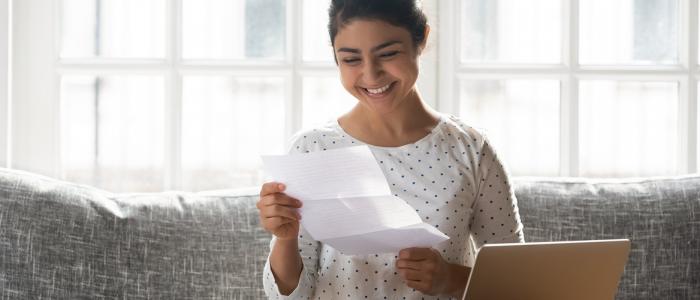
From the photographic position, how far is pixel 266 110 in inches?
110

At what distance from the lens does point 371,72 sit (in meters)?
1.84

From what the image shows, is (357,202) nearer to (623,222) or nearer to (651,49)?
(623,222)

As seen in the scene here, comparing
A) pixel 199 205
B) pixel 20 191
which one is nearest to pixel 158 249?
pixel 199 205

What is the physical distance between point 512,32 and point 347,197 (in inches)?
53.1

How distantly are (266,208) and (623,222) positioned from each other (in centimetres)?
91

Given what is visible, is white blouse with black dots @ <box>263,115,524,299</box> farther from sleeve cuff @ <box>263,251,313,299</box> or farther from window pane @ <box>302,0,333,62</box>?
window pane @ <box>302,0,333,62</box>

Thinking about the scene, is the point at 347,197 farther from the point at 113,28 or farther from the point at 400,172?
the point at 113,28

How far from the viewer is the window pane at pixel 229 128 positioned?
277 centimetres

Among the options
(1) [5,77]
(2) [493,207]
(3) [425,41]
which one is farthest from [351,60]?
(1) [5,77]

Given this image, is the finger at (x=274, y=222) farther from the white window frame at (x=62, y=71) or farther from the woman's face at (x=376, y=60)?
the white window frame at (x=62, y=71)

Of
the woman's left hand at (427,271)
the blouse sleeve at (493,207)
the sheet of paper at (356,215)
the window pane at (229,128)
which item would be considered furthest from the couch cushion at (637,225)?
the window pane at (229,128)

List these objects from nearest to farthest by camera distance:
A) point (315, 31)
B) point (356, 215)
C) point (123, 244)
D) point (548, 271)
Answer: point (548, 271)
point (356, 215)
point (123, 244)
point (315, 31)

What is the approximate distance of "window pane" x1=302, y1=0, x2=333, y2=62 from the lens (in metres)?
2.76

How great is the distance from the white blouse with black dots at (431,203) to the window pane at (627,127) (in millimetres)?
918
